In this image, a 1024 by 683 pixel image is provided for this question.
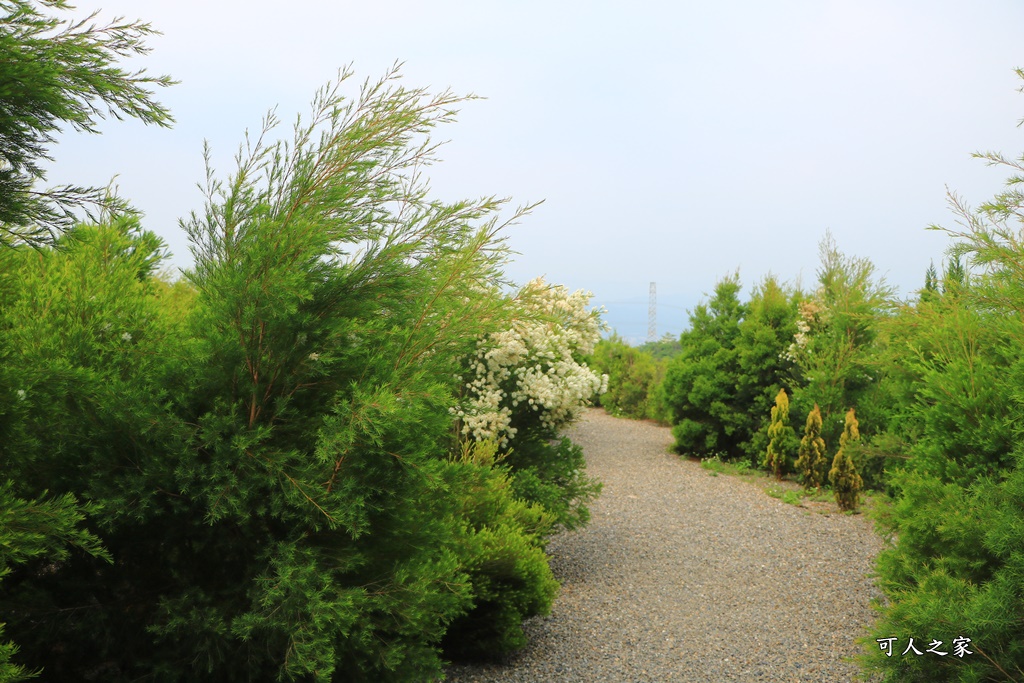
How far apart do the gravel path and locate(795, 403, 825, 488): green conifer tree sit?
735 mm

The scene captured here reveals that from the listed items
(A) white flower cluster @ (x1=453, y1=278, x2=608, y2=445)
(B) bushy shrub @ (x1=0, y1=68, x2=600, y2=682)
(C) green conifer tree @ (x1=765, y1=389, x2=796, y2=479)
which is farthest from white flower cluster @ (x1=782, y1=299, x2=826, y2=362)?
(B) bushy shrub @ (x1=0, y1=68, x2=600, y2=682)

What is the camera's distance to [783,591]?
6.30 m

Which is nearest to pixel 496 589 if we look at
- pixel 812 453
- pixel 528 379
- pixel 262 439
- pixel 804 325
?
pixel 262 439

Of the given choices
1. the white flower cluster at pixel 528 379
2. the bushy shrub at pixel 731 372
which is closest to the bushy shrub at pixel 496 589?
the white flower cluster at pixel 528 379

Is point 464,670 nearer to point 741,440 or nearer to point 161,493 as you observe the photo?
point 161,493

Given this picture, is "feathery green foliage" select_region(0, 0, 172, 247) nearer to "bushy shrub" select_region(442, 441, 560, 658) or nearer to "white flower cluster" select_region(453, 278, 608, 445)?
"bushy shrub" select_region(442, 441, 560, 658)

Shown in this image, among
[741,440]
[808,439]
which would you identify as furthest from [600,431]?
[808,439]

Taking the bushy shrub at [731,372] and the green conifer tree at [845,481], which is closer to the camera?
the green conifer tree at [845,481]

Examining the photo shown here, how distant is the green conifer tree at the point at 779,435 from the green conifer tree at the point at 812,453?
63 centimetres

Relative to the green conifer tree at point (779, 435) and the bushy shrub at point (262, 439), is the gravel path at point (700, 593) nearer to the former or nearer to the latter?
the green conifer tree at point (779, 435)

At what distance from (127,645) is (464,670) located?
2.25 meters

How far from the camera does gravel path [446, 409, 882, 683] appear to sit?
471 cm

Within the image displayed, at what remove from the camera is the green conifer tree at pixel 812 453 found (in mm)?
9930

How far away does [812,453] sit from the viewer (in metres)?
10.0
